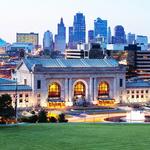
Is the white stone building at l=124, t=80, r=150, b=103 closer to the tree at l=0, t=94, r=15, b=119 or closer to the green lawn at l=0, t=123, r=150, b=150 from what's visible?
the tree at l=0, t=94, r=15, b=119

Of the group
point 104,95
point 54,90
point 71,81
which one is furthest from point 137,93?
point 54,90

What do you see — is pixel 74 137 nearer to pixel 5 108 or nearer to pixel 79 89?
pixel 5 108

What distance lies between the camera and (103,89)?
97312 mm

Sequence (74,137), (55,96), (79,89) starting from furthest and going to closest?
1. (79,89)
2. (55,96)
3. (74,137)

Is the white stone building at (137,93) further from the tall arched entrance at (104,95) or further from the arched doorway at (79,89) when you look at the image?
the arched doorway at (79,89)

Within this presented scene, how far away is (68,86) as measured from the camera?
92938 millimetres

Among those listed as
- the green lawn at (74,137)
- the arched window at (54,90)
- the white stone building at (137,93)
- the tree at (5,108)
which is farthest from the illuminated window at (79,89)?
the green lawn at (74,137)

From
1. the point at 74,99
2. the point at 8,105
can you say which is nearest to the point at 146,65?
the point at 74,99

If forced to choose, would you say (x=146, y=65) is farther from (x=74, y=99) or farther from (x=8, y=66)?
(x=8, y=66)

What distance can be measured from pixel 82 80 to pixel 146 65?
48266 millimetres

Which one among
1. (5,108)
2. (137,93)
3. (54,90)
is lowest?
(5,108)

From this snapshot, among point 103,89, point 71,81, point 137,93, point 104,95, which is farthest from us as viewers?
point 137,93

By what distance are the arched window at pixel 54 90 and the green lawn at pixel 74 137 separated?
5156 cm

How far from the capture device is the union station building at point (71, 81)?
90500 millimetres
